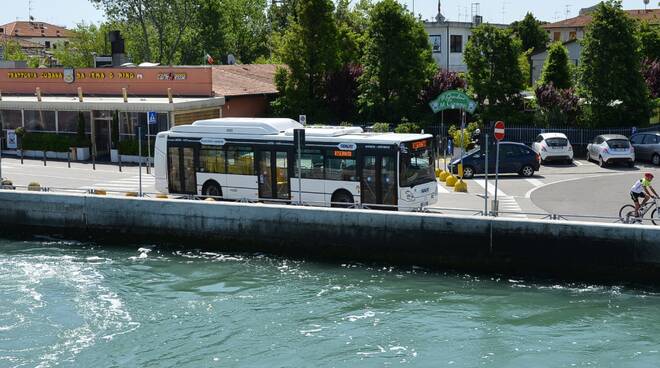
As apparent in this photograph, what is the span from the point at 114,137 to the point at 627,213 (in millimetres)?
25946

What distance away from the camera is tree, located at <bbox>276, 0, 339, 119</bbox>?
155 feet

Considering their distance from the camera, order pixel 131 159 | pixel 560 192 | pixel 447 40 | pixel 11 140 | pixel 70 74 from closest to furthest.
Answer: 1. pixel 560 192
2. pixel 11 140
3. pixel 131 159
4. pixel 70 74
5. pixel 447 40

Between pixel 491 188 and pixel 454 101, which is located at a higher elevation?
pixel 454 101

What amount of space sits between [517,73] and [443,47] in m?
27.2

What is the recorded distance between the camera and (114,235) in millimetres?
28703

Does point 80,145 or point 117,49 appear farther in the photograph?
point 117,49

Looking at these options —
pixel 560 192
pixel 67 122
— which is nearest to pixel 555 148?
pixel 560 192

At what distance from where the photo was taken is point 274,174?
27.9 metres

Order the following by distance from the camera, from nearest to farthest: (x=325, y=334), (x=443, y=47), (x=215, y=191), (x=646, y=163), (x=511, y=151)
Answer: (x=325, y=334) → (x=215, y=191) → (x=511, y=151) → (x=646, y=163) → (x=443, y=47)

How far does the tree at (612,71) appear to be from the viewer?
42.2 metres

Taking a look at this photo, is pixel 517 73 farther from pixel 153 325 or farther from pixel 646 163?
pixel 153 325

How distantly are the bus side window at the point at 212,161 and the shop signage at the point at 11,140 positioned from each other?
15841 millimetres

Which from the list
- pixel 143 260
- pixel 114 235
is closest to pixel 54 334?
pixel 143 260

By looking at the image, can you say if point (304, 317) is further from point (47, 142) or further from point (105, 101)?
point (47, 142)
